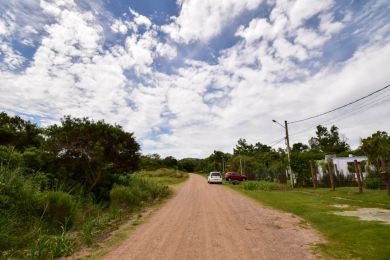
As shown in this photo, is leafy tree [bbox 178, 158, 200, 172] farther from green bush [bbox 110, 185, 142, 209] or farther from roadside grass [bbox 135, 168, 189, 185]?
green bush [bbox 110, 185, 142, 209]

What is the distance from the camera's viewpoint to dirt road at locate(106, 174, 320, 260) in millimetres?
6934

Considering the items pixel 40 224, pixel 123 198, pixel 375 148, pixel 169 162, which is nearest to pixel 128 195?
pixel 123 198

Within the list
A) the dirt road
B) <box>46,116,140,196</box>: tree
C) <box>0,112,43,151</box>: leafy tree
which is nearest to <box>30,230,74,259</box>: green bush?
the dirt road

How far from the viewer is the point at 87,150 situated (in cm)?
1717

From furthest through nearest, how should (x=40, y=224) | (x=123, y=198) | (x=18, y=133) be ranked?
1. (x=18, y=133)
2. (x=123, y=198)
3. (x=40, y=224)

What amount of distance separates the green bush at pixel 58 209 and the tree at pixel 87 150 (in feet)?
20.1

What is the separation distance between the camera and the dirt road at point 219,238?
6.93 metres

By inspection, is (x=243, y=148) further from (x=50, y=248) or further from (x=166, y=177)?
(x=50, y=248)

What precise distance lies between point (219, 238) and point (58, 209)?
530 centimetres

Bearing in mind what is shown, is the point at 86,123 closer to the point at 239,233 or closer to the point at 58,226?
the point at 58,226

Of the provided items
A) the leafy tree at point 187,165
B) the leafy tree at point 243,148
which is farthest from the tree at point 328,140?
the leafy tree at point 187,165

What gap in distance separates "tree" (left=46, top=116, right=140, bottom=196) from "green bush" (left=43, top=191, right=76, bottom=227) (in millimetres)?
6112

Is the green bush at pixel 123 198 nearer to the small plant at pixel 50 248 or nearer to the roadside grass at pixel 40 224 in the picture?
the roadside grass at pixel 40 224

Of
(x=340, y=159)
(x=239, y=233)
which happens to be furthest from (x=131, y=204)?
(x=340, y=159)
